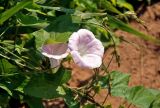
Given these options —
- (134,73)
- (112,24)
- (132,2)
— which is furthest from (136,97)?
(132,2)

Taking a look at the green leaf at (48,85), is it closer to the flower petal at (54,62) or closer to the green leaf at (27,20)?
the flower petal at (54,62)

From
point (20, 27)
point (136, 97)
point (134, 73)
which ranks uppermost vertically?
point (20, 27)

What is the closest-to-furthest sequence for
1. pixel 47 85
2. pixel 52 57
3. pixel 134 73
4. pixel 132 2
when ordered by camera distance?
pixel 52 57 < pixel 47 85 < pixel 134 73 < pixel 132 2

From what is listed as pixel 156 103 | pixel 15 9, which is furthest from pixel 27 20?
pixel 156 103

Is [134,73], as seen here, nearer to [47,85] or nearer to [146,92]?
[146,92]

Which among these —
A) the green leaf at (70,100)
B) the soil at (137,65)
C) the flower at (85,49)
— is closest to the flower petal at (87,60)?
the flower at (85,49)

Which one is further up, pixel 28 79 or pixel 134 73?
pixel 28 79
